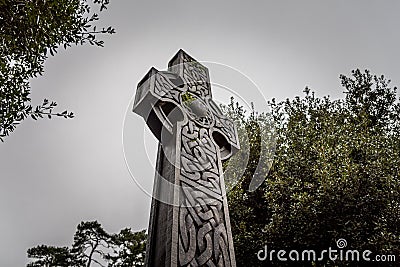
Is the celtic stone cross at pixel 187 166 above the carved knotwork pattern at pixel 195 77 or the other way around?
the other way around

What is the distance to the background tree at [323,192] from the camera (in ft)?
18.3

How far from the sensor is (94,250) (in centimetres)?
1073

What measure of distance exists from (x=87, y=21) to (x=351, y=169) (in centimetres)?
443

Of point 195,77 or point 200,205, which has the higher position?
point 195,77

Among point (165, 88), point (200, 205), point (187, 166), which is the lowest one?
point (200, 205)

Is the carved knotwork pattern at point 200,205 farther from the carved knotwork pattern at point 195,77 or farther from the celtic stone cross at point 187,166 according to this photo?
the carved knotwork pattern at point 195,77

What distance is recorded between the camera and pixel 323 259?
18.2 feet

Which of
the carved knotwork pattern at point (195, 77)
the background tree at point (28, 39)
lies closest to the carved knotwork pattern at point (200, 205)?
the carved knotwork pattern at point (195, 77)

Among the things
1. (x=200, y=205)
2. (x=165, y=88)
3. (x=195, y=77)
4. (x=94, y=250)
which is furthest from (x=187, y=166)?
(x=94, y=250)

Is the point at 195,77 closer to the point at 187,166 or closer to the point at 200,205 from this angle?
the point at 187,166

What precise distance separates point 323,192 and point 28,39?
15.4ft

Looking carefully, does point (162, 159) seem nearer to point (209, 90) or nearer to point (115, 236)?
point (209, 90)

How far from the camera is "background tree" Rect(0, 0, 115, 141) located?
8.79 ft

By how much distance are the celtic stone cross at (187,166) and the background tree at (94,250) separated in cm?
735
